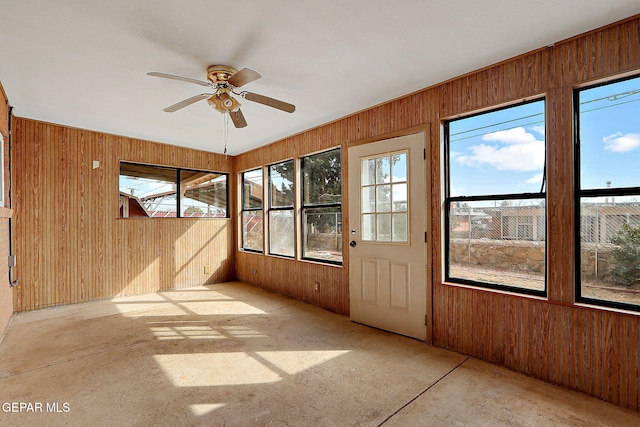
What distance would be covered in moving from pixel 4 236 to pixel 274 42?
144 inches

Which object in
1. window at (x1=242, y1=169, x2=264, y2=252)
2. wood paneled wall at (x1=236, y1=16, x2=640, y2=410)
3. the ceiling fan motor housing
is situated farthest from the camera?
window at (x1=242, y1=169, x2=264, y2=252)

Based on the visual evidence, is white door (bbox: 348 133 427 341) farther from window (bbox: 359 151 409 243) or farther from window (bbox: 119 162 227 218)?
window (bbox: 119 162 227 218)

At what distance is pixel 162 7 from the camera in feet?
6.22

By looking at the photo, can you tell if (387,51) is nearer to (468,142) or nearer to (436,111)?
(436,111)

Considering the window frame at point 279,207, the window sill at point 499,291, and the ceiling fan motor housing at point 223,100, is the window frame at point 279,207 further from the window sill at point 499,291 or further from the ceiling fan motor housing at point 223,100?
the window sill at point 499,291

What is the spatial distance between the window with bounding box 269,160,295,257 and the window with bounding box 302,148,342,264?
32 centimetres

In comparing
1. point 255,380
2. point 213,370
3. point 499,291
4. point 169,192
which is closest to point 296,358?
point 255,380

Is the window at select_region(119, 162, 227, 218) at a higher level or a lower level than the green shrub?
higher

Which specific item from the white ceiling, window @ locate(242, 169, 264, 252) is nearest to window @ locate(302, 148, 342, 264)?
the white ceiling

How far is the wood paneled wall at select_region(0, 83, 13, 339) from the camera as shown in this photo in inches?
125

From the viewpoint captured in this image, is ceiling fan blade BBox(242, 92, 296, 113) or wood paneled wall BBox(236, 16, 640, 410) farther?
ceiling fan blade BBox(242, 92, 296, 113)

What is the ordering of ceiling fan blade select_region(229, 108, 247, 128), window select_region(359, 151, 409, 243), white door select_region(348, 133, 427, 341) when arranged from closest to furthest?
ceiling fan blade select_region(229, 108, 247, 128) → white door select_region(348, 133, 427, 341) → window select_region(359, 151, 409, 243)

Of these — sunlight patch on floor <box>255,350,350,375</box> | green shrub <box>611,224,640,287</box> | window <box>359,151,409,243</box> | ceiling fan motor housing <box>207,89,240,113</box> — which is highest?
ceiling fan motor housing <box>207,89,240,113</box>

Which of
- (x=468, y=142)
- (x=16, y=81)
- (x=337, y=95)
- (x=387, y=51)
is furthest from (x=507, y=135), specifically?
(x=16, y=81)
